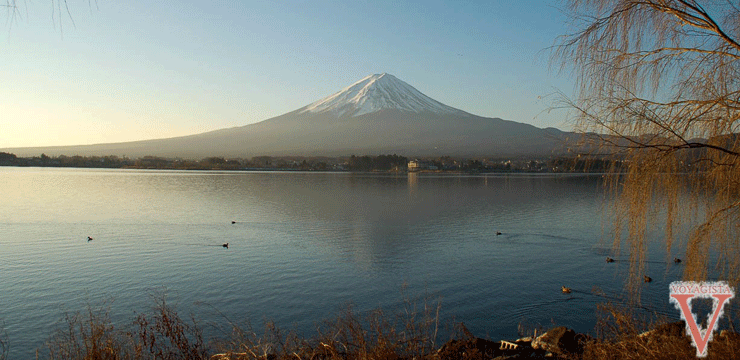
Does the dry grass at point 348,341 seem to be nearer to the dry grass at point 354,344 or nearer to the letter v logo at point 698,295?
the dry grass at point 354,344

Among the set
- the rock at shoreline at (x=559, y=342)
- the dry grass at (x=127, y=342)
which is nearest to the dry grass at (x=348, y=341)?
the dry grass at (x=127, y=342)

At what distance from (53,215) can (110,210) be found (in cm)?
307


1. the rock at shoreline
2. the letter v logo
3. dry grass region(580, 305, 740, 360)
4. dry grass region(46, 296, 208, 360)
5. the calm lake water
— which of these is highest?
the letter v logo

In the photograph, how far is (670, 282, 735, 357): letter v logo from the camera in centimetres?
362

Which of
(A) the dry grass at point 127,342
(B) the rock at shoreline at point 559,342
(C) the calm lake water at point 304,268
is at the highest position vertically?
(B) the rock at shoreline at point 559,342

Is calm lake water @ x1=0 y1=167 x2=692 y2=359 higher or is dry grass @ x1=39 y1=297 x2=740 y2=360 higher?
dry grass @ x1=39 y1=297 x2=740 y2=360

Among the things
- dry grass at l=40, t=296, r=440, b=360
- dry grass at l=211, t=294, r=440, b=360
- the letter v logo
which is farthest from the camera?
dry grass at l=40, t=296, r=440, b=360

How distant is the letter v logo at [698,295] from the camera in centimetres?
362

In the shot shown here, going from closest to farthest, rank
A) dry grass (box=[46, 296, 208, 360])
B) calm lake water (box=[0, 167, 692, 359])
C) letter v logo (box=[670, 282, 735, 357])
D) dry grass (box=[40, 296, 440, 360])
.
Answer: letter v logo (box=[670, 282, 735, 357]) → dry grass (box=[40, 296, 440, 360]) → dry grass (box=[46, 296, 208, 360]) → calm lake water (box=[0, 167, 692, 359])

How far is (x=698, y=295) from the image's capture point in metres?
4.09

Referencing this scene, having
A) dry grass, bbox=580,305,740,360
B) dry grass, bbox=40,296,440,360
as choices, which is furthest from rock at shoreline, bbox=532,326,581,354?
dry grass, bbox=40,296,440,360

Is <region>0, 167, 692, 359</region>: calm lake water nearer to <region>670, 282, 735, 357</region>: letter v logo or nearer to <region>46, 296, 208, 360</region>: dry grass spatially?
<region>46, 296, 208, 360</region>: dry grass

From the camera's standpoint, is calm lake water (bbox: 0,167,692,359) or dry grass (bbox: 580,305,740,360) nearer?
dry grass (bbox: 580,305,740,360)

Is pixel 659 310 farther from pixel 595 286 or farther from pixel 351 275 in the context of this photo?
pixel 351 275
